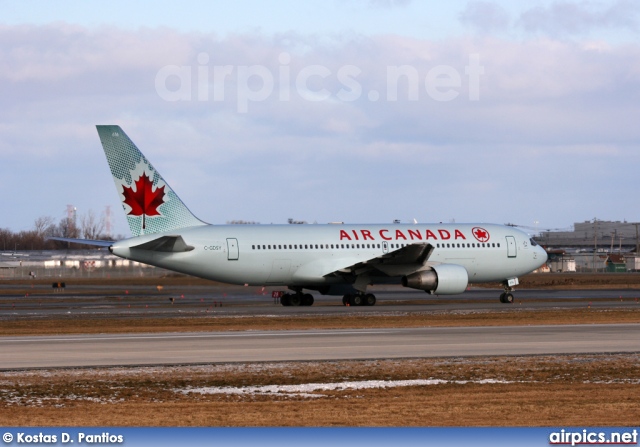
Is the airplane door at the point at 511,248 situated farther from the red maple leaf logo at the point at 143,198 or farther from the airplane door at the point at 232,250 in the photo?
the red maple leaf logo at the point at 143,198

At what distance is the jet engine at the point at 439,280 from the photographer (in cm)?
4744

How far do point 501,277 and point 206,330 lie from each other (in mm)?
23027

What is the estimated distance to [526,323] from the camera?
34781 millimetres

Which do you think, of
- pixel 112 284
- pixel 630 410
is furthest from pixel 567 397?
pixel 112 284

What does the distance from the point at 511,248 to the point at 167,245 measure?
1755cm

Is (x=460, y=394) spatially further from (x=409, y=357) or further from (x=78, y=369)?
(x=78, y=369)

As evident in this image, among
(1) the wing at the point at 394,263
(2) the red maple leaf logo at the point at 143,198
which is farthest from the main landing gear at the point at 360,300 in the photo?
(2) the red maple leaf logo at the point at 143,198

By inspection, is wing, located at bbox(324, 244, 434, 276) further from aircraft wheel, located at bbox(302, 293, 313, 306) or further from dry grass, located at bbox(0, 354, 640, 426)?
dry grass, located at bbox(0, 354, 640, 426)

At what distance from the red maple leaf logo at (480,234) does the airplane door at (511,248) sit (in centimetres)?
128

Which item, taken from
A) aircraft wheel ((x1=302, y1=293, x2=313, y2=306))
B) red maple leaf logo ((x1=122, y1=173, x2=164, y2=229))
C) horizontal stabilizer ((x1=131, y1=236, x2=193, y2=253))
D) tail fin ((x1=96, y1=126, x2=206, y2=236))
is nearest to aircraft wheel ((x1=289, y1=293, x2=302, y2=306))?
aircraft wheel ((x1=302, y1=293, x2=313, y2=306))

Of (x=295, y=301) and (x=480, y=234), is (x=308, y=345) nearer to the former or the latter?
(x=295, y=301)

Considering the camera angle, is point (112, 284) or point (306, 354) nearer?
point (306, 354)

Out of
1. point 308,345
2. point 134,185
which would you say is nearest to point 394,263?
point 134,185

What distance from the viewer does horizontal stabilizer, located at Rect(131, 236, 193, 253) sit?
45281mm
